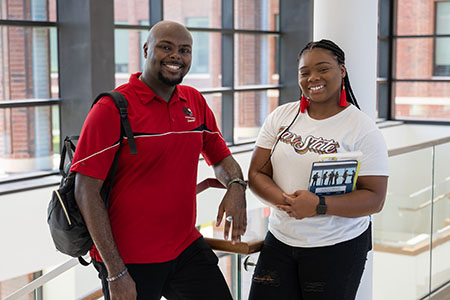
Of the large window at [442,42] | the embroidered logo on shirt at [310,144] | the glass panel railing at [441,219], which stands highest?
the large window at [442,42]

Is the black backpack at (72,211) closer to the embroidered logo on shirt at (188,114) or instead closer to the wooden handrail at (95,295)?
the embroidered logo on shirt at (188,114)

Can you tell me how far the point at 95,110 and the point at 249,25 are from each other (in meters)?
7.91

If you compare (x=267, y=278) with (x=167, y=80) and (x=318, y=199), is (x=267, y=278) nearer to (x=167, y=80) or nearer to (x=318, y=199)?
(x=318, y=199)

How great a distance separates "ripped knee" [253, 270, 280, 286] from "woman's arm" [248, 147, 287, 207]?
242 mm

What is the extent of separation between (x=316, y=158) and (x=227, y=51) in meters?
7.20

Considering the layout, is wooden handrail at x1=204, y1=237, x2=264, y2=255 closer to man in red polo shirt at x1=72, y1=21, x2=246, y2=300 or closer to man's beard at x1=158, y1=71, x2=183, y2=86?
man in red polo shirt at x1=72, y1=21, x2=246, y2=300

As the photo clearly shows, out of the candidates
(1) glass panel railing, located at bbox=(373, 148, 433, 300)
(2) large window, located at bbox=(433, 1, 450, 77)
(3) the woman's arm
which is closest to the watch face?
(3) the woman's arm

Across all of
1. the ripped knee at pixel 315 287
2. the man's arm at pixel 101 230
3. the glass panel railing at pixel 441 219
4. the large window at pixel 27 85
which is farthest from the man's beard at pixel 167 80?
the large window at pixel 27 85

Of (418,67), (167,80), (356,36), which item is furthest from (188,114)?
(418,67)

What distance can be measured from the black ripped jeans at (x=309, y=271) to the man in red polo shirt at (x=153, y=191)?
0.44ft

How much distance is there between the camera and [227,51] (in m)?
9.38

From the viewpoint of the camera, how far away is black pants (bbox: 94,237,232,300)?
2254mm

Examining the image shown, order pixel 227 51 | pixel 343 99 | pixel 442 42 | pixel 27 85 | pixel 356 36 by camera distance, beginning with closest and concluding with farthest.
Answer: pixel 343 99 < pixel 356 36 < pixel 27 85 < pixel 227 51 < pixel 442 42

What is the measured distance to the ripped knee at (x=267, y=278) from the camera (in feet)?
7.67
